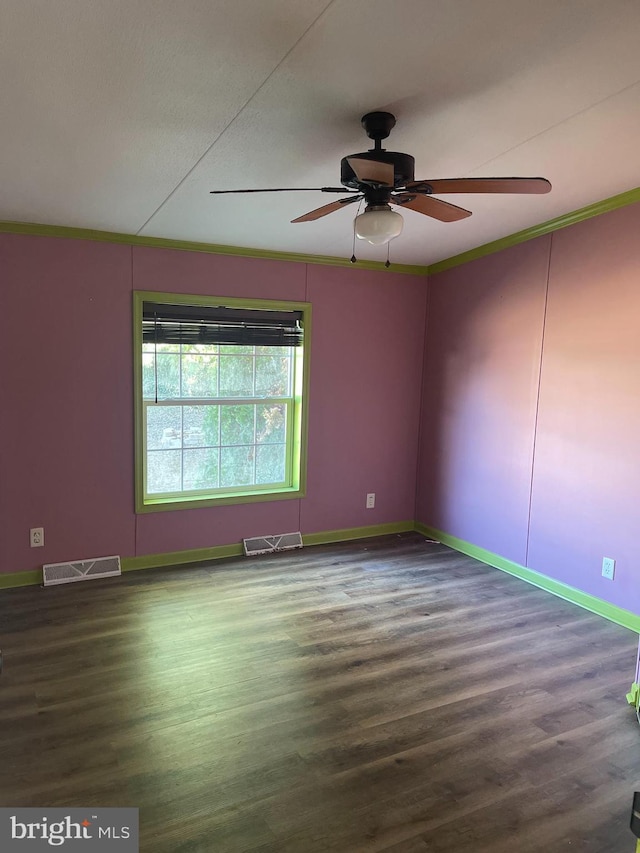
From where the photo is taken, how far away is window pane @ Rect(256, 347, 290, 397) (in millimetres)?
4418

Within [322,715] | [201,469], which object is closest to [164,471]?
[201,469]

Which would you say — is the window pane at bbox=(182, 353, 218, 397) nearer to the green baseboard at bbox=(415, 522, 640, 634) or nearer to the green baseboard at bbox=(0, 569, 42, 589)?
the green baseboard at bbox=(0, 569, 42, 589)

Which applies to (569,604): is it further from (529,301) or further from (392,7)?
(392,7)

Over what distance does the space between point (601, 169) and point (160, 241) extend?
2735mm

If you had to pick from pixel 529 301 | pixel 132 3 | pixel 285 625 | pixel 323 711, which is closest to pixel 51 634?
pixel 285 625

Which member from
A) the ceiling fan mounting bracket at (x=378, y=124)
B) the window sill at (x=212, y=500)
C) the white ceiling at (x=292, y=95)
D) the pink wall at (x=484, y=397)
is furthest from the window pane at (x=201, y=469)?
the ceiling fan mounting bracket at (x=378, y=124)

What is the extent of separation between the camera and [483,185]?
2.08m

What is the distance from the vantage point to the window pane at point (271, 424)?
4.46 meters

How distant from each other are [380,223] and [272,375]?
2.38 meters

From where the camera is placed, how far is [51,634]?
3.05 m

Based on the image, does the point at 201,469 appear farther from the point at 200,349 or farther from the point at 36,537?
the point at 36,537

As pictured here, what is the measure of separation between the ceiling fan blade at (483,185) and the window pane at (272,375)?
7.95 ft

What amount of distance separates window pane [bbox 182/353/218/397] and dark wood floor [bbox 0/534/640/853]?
136 centimetres
